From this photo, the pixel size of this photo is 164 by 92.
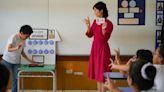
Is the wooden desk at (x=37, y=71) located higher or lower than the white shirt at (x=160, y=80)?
lower

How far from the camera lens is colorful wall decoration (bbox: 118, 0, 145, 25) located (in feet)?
18.2

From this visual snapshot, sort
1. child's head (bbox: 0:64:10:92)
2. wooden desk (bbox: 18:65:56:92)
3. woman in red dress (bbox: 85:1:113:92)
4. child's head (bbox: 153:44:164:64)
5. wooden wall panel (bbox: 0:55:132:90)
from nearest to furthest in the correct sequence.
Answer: child's head (bbox: 0:64:10:92) < child's head (bbox: 153:44:164:64) < woman in red dress (bbox: 85:1:113:92) < wooden desk (bbox: 18:65:56:92) < wooden wall panel (bbox: 0:55:132:90)

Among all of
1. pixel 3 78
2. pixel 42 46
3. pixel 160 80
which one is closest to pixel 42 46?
pixel 42 46

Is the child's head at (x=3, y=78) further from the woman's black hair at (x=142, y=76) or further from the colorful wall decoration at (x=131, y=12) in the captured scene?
the colorful wall decoration at (x=131, y=12)

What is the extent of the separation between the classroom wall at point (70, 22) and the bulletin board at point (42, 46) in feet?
0.40

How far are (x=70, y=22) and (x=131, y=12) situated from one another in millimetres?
1113

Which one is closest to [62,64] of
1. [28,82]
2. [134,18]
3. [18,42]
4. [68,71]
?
[68,71]

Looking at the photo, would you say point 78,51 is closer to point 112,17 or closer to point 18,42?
point 112,17

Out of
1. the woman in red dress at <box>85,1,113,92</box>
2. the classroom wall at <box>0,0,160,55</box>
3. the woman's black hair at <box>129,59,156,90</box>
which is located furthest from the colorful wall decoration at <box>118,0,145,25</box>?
the woman's black hair at <box>129,59,156,90</box>

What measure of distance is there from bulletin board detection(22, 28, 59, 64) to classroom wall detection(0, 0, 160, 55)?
121 millimetres

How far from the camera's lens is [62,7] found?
5578 mm

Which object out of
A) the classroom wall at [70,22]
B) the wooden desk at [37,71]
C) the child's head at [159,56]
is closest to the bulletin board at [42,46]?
the classroom wall at [70,22]

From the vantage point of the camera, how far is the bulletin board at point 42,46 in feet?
18.3

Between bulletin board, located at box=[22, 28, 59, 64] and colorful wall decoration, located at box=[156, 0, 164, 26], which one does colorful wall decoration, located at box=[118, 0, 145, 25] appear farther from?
bulletin board, located at box=[22, 28, 59, 64]
